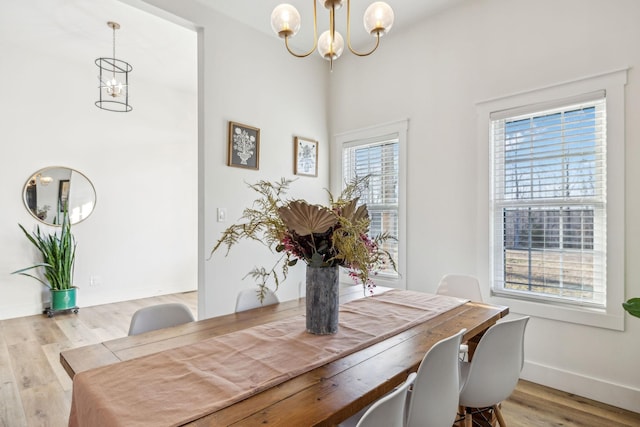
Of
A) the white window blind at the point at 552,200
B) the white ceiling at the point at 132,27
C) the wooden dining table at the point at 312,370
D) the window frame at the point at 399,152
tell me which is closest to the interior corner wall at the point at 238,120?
the white ceiling at the point at 132,27

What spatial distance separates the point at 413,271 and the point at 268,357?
2193 millimetres

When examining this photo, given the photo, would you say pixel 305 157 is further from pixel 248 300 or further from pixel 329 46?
pixel 248 300

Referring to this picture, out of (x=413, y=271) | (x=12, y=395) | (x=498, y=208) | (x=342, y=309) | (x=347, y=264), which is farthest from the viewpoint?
(x=413, y=271)

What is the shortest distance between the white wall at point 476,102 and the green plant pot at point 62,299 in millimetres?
3867

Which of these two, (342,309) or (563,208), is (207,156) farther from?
(563,208)

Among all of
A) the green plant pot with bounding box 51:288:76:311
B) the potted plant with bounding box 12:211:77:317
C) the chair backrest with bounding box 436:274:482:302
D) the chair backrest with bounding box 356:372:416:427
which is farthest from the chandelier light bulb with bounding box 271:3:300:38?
the green plant pot with bounding box 51:288:76:311

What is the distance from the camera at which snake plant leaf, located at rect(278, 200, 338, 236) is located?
1338 mm

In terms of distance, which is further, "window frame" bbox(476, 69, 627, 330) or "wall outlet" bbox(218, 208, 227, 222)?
"wall outlet" bbox(218, 208, 227, 222)

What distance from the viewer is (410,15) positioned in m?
2.98

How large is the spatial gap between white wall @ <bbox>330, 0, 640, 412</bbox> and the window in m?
0.11

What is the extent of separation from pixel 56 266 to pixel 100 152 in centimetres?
157

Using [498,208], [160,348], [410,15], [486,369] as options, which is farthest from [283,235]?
[410,15]

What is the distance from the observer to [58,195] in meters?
4.31

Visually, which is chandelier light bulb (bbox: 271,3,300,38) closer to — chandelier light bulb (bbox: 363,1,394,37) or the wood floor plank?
chandelier light bulb (bbox: 363,1,394,37)
